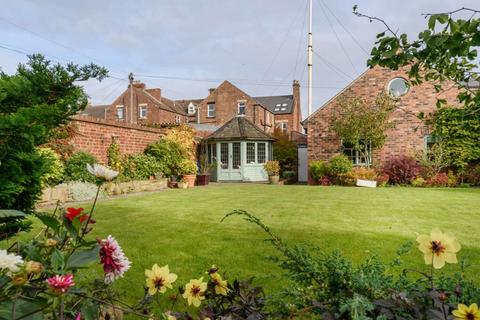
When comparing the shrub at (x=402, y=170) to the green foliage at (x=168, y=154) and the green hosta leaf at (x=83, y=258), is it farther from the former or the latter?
the green hosta leaf at (x=83, y=258)

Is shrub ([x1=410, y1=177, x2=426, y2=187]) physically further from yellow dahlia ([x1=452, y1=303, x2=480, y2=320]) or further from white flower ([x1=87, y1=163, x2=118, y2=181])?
white flower ([x1=87, y1=163, x2=118, y2=181])

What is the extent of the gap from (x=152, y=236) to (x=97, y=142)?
903cm

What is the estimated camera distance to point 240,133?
22.0 metres

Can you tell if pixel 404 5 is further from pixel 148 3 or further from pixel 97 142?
pixel 97 142

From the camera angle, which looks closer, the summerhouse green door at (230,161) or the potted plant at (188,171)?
the potted plant at (188,171)

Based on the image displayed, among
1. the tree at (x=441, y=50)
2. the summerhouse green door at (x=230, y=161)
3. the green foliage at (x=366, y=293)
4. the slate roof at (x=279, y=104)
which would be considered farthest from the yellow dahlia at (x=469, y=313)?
the slate roof at (x=279, y=104)

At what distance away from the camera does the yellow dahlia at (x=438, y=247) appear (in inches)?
54.7

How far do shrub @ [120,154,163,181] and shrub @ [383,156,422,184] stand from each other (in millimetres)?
11326

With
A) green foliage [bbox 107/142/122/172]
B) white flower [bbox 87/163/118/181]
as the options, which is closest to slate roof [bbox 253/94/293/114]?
green foliage [bbox 107/142/122/172]

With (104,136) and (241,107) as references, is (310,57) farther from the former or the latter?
(104,136)

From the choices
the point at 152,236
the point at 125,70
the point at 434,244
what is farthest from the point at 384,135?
the point at 125,70

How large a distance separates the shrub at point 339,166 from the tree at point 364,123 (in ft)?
3.54

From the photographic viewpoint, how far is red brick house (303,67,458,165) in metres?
18.4

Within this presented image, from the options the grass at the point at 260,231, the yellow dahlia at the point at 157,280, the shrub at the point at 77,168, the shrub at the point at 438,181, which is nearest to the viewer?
the yellow dahlia at the point at 157,280
